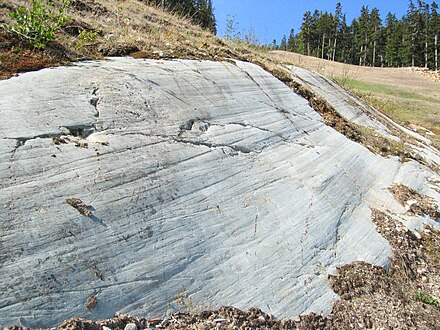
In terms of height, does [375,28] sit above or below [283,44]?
above

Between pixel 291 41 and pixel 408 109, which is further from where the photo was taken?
pixel 291 41

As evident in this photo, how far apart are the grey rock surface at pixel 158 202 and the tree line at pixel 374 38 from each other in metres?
74.7

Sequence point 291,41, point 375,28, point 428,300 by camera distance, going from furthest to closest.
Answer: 1. point 291,41
2. point 375,28
3. point 428,300

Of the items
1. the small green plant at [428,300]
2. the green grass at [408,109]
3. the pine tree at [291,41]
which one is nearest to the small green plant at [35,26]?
the small green plant at [428,300]

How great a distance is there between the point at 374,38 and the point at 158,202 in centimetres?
8559

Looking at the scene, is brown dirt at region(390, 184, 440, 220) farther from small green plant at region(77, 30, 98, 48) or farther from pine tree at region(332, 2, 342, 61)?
pine tree at region(332, 2, 342, 61)

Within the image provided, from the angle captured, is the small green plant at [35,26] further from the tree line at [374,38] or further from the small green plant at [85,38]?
the tree line at [374,38]

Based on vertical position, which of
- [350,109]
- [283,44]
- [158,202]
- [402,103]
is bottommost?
[402,103]

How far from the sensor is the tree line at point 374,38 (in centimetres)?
7069

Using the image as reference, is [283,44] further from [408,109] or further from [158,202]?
[158,202]

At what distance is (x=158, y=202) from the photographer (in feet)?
12.0

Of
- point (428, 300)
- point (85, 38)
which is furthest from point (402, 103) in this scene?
point (85, 38)

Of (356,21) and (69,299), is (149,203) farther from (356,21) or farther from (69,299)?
(356,21)

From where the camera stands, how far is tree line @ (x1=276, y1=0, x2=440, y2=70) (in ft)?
232
